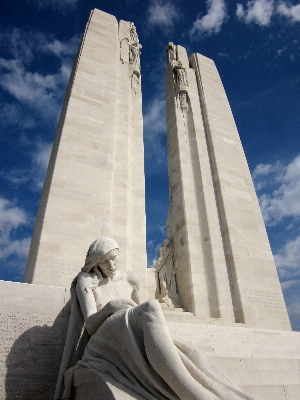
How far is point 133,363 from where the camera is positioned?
2.08 metres

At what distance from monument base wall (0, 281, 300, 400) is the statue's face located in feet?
1.98

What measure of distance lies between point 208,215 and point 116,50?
5485 millimetres

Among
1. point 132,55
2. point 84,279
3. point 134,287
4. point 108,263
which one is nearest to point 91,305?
point 84,279

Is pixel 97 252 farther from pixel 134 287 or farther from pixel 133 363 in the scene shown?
pixel 133 363

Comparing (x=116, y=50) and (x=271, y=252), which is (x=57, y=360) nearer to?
(x=271, y=252)

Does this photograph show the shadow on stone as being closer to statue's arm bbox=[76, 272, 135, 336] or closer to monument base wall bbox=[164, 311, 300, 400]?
statue's arm bbox=[76, 272, 135, 336]

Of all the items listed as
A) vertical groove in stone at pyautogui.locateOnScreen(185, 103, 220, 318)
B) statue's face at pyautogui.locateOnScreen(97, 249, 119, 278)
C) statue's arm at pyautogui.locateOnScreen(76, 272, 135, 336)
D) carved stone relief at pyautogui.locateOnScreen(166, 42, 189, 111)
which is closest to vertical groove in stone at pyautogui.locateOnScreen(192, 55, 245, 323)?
vertical groove in stone at pyautogui.locateOnScreen(185, 103, 220, 318)

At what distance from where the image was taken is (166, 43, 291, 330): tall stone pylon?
7.06 metres

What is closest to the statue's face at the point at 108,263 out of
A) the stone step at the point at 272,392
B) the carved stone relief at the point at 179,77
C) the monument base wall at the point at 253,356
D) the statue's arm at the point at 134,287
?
the statue's arm at the point at 134,287

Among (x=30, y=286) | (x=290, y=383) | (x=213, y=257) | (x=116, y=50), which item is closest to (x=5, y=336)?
(x=30, y=286)

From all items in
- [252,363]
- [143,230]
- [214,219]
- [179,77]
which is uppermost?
[179,77]

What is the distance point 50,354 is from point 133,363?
1.38 meters

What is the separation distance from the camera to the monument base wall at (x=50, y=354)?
2.86 meters

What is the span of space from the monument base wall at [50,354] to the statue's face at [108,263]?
1.98ft
